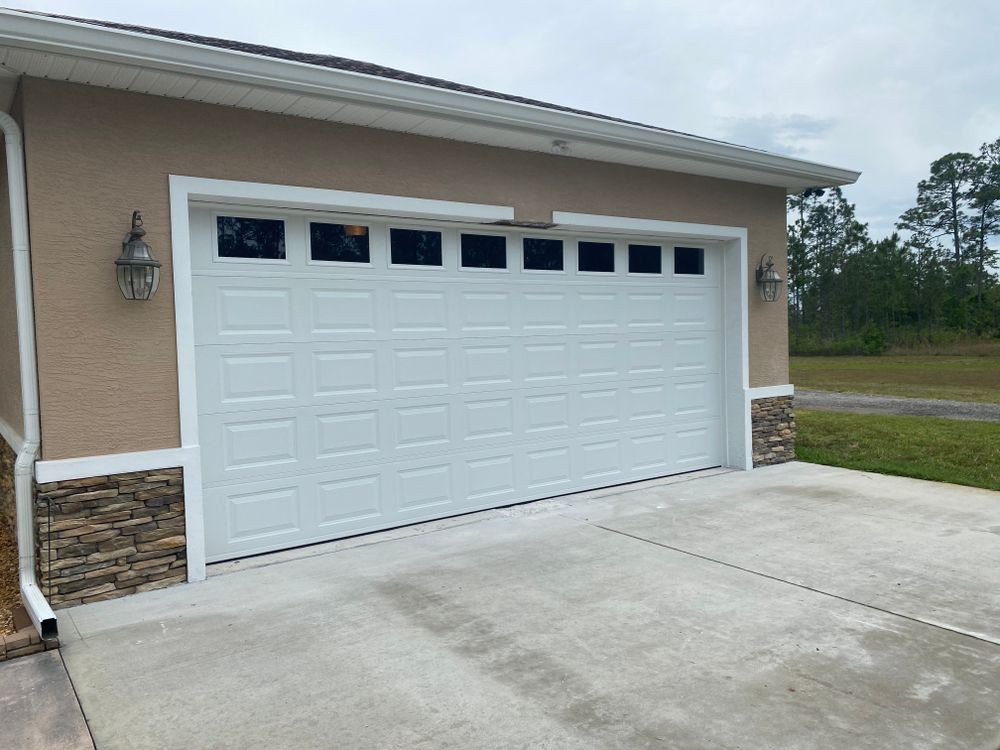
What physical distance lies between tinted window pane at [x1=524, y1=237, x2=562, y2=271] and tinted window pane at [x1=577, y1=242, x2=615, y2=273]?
10.4 inches

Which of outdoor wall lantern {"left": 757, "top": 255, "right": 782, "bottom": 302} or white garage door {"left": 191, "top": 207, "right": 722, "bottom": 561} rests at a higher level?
outdoor wall lantern {"left": 757, "top": 255, "right": 782, "bottom": 302}

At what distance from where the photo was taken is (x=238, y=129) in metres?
4.95

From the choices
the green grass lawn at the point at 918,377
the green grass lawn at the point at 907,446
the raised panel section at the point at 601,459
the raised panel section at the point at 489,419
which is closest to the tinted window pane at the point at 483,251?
the raised panel section at the point at 489,419

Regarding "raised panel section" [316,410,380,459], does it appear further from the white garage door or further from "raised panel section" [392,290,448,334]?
"raised panel section" [392,290,448,334]

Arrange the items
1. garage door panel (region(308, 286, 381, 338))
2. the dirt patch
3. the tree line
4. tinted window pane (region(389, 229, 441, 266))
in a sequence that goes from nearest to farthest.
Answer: the dirt patch < garage door panel (region(308, 286, 381, 338)) < tinted window pane (region(389, 229, 441, 266)) < the tree line

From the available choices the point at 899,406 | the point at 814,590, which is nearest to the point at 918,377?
the point at 899,406

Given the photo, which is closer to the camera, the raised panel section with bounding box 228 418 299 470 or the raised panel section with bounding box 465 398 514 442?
the raised panel section with bounding box 228 418 299 470

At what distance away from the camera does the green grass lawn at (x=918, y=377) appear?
1609 cm

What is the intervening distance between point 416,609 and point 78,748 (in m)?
1.79

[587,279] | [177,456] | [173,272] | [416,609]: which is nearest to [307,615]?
[416,609]

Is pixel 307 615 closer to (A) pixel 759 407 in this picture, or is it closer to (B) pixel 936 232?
(A) pixel 759 407

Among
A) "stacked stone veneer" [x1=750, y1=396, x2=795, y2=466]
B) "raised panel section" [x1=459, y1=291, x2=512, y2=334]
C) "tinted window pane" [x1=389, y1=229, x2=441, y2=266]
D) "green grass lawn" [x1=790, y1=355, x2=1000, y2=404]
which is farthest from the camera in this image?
"green grass lawn" [x1=790, y1=355, x2=1000, y2=404]

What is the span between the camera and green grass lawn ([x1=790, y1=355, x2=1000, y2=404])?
16.1 metres

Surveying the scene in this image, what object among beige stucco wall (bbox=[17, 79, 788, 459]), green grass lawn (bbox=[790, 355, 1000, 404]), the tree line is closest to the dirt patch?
beige stucco wall (bbox=[17, 79, 788, 459])
